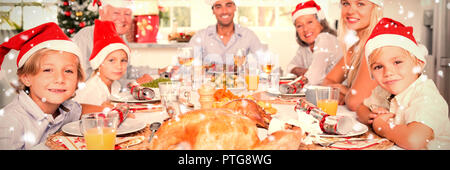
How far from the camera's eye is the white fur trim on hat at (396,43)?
1031 millimetres

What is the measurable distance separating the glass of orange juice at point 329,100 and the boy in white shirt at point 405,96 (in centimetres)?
10

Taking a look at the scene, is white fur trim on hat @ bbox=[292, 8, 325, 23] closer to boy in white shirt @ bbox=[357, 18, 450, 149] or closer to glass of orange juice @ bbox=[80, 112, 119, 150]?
boy in white shirt @ bbox=[357, 18, 450, 149]

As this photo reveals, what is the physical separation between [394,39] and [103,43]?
137cm

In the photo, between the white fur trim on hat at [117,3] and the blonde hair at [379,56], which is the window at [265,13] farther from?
the blonde hair at [379,56]

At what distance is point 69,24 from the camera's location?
4.37 meters

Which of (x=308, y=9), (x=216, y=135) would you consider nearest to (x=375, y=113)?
(x=216, y=135)

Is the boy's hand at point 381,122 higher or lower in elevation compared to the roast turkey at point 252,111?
lower

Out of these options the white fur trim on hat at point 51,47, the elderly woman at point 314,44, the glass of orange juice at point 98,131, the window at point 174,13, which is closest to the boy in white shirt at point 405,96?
the glass of orange juice at point 98,131

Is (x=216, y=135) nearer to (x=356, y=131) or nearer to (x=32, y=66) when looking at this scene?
(x=356, y=131)

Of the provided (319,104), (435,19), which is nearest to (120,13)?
(319,104)

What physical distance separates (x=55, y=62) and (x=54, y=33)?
0.41 ft

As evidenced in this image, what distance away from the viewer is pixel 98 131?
2.79 feet
